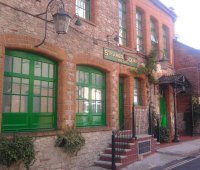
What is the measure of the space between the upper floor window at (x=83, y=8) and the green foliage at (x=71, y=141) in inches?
170

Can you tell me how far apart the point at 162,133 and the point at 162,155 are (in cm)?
281

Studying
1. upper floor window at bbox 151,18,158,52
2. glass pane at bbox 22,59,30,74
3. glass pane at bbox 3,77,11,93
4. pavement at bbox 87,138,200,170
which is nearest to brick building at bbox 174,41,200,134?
upper floor window at bbox 151,18,158,52

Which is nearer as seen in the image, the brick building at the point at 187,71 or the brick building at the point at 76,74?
the brick building at the point at 76,74

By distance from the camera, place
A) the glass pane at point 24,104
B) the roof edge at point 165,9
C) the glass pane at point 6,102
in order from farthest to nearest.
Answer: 1. the roof edge at point 165,9
2. the glass pane at point 24,104
3. the glass pane at point 6,102

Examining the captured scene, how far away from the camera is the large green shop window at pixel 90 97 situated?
9.51m

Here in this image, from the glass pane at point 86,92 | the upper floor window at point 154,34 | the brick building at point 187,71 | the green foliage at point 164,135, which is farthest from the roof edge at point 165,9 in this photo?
the glass pane at point 86,92

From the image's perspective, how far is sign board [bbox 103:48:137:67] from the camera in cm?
1070

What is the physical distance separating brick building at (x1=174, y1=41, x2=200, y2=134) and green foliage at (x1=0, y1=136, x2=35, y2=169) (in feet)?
41.2

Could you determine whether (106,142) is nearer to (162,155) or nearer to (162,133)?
(162,155)

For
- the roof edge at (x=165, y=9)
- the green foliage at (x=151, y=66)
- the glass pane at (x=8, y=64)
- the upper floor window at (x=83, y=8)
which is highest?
the roof edge at (x=165, y=9)

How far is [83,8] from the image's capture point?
405 inches

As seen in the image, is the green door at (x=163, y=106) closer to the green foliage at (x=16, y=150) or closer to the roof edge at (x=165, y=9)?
the roof edge at (x=165, y=9)

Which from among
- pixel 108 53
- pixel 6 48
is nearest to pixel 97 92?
pixel 108 53

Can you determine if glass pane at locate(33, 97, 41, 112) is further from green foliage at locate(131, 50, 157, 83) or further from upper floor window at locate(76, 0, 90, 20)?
green foliage at locate(131, 50, 157, 83)
